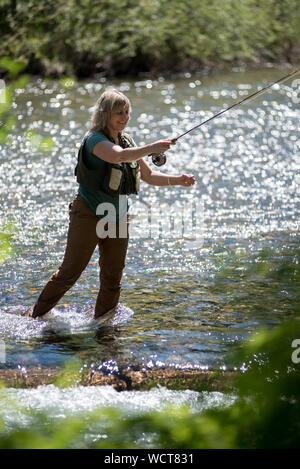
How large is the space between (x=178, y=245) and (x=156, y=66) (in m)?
15.8

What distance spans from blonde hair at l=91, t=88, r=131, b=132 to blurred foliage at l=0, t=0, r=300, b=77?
14.7 meters

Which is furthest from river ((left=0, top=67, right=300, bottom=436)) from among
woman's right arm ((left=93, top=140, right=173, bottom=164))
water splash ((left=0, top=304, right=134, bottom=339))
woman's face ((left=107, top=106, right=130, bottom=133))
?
woman's face ((left=107, top=106, right=130, bottom=133))

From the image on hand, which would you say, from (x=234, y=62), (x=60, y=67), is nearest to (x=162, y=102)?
(x=60, y=67)

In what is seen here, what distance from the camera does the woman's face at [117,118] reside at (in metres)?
5.36

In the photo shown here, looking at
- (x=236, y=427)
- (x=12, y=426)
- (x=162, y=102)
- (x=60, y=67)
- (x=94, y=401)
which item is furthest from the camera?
(x=60, y=67)

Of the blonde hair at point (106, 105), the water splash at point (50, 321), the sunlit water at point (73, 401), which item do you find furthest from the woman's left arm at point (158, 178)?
the sunlit water at point (73, 401)

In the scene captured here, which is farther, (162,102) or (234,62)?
(234,62)

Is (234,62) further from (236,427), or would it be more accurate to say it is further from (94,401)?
(236,427)

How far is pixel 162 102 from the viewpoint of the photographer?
18.2 metres

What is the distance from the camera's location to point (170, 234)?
9.19 metres

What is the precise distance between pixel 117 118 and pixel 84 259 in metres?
1.05

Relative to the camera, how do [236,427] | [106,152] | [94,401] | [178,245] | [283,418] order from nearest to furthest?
[283,418], [236,427], [94,401], [106,152], [178,245]

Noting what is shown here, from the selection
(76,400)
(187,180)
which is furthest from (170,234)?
(76,400)
